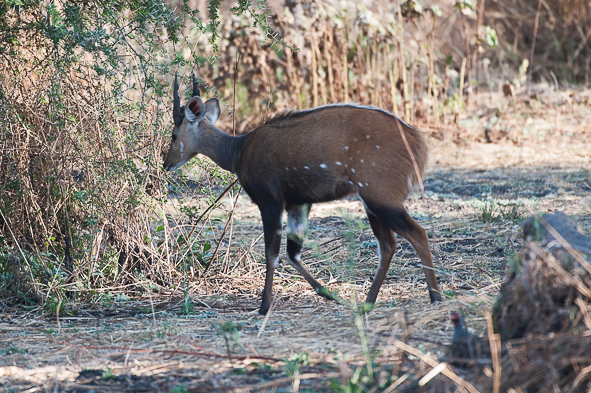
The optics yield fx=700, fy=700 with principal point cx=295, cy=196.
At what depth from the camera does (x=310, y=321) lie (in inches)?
186

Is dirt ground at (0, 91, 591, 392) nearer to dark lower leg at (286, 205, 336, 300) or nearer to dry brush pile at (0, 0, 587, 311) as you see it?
dark lower leg at (286, 205, 336, 300)

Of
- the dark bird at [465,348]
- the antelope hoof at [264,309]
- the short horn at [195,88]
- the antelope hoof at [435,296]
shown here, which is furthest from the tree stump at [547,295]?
the short horn at [195,88]

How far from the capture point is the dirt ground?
11.5 ft

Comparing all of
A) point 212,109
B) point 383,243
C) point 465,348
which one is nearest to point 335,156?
point 383,243

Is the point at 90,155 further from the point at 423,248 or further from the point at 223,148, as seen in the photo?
the point at 423,248

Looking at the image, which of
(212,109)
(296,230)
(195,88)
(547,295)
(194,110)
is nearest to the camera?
(547,295)

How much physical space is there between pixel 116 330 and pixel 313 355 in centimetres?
155

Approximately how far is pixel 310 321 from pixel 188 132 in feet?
6.93

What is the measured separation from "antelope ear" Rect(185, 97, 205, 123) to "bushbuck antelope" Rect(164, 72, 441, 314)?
7.0 inches

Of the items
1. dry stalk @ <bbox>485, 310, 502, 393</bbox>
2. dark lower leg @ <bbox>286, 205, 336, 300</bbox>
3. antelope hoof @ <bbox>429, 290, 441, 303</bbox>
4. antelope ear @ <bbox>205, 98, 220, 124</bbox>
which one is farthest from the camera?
antelope ear @ <bbox>205, 98, 220, 124</bbox>

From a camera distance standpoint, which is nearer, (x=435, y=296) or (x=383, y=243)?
(x=435, y=296)

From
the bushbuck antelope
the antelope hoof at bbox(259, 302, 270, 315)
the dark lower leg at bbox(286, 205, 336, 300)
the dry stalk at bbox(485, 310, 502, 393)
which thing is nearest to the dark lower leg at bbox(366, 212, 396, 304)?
the bushbuck antelope

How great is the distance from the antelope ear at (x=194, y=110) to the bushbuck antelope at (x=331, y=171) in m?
0.18

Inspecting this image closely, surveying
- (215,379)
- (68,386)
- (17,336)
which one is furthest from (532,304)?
(17,336)
